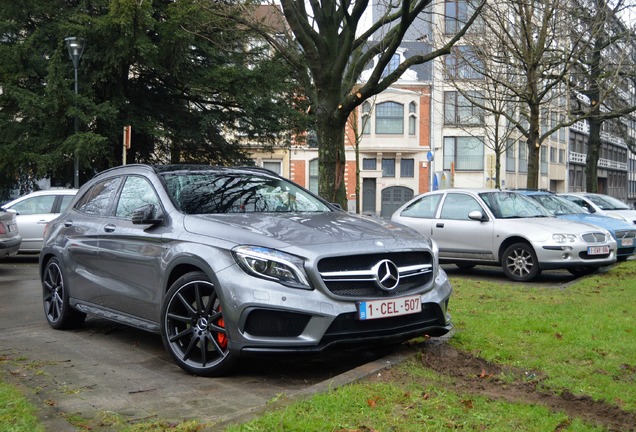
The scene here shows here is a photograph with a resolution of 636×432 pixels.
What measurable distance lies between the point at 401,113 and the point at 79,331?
162 ft

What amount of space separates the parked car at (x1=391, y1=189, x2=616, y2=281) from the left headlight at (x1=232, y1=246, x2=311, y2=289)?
7.59 meters

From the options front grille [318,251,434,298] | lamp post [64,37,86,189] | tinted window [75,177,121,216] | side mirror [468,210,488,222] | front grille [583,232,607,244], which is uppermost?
lamp post [64,37,86,189]

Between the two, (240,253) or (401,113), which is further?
(401,113)

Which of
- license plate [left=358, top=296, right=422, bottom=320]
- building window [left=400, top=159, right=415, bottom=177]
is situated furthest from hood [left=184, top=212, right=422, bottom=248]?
building window [left=400, top=159, right=415, bottom=177]

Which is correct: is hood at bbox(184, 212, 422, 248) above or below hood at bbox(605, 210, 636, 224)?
above

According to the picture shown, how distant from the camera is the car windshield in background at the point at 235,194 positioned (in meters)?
6.06

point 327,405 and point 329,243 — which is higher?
point 329,243

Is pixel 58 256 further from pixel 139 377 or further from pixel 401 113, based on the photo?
pixel 401 113

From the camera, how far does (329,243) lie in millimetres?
5102

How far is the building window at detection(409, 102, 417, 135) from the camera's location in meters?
54.8

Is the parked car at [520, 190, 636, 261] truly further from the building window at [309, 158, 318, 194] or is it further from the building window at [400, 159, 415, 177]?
the building window at [309, 158, 318, 194]

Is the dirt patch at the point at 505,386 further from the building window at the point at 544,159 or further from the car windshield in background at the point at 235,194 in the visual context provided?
the building window at the point at 544,159

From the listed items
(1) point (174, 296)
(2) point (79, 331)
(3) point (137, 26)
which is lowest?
(2) point (79, 331)

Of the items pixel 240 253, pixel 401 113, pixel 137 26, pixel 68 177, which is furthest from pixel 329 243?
pixel 401 113
